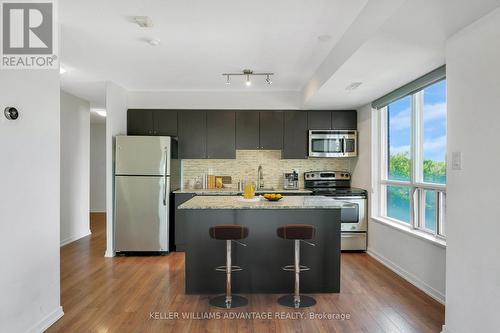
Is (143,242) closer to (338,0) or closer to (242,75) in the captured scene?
(242,75)

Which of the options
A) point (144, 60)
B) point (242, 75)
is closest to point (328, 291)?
point (242, 75)

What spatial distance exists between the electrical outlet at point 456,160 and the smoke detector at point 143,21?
2732mm

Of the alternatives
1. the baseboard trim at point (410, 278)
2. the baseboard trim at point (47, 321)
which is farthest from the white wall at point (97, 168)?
the baseboard trim at point (410, 278)

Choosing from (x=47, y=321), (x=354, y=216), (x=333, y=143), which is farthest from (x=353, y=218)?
(x=47, y=321)

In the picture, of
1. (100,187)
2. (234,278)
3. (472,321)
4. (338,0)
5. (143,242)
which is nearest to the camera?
(472,321)

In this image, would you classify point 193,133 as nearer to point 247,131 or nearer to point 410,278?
point 247,131

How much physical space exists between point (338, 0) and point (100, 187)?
349 inches

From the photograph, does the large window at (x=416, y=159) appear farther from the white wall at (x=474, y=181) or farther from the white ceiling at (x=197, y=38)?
the white ceiling at (x=197, y=38)

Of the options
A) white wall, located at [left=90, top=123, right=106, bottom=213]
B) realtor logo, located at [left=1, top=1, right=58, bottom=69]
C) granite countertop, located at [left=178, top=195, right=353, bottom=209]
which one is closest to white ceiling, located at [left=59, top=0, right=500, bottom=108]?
realtor logo, located at [left=1, top=1, right=58, bottom=69]

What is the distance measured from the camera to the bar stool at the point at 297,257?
3301mm

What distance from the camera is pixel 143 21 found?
10.2 ft

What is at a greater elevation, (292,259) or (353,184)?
(353,184)

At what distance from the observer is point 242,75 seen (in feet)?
16.3

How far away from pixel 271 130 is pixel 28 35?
379 cm
